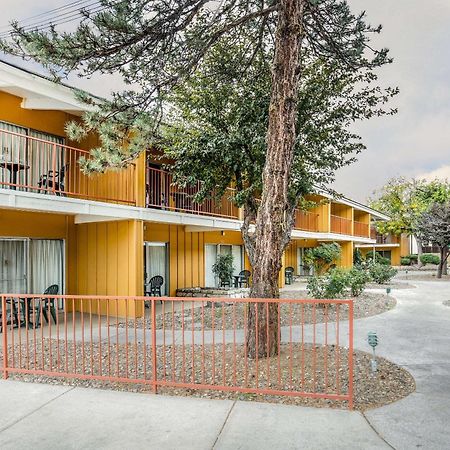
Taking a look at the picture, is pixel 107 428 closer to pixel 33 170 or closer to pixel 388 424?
pixel 388 424

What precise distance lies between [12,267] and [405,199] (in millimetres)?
35111

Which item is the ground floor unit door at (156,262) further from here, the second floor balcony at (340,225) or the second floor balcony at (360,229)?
the second floor balcony at (360,229)

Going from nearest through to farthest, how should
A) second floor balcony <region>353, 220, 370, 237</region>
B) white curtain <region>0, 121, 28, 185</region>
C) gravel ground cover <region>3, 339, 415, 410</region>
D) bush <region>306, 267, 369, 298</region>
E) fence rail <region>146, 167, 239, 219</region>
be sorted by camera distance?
1. gravel ground cover <region>3, 339, 415, 410</region>
2. white curtain <region>0, 121, 28, 185</region>
3. bush <region>306, 267, 369, 298</region>
4. fence rail <region>146, 167, 239, 219</region>
5. second floor balcony <region>353, 220, 370, 237</region>

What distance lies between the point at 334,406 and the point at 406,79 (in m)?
18.5

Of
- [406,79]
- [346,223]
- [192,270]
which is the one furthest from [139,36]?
[346,223]

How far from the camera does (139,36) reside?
702 centimetres

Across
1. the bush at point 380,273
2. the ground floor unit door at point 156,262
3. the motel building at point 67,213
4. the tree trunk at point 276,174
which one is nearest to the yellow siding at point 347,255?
the bush at point 380,273

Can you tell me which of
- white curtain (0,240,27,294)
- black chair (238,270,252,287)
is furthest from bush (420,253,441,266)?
white curtain (0,240,27,294)

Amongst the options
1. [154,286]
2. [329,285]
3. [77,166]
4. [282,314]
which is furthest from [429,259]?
[77,166]

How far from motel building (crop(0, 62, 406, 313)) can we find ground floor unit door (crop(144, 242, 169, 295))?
3 centimetres

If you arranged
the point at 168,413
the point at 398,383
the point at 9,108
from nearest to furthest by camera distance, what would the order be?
the point at 168,413 < the point at 398,383 < the point at 9,108

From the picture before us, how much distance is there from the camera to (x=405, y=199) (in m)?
38.0

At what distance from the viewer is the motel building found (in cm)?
1009

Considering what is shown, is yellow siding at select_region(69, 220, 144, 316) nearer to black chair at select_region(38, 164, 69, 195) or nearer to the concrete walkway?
black chair at select_region(38, 164, 69, 195)
